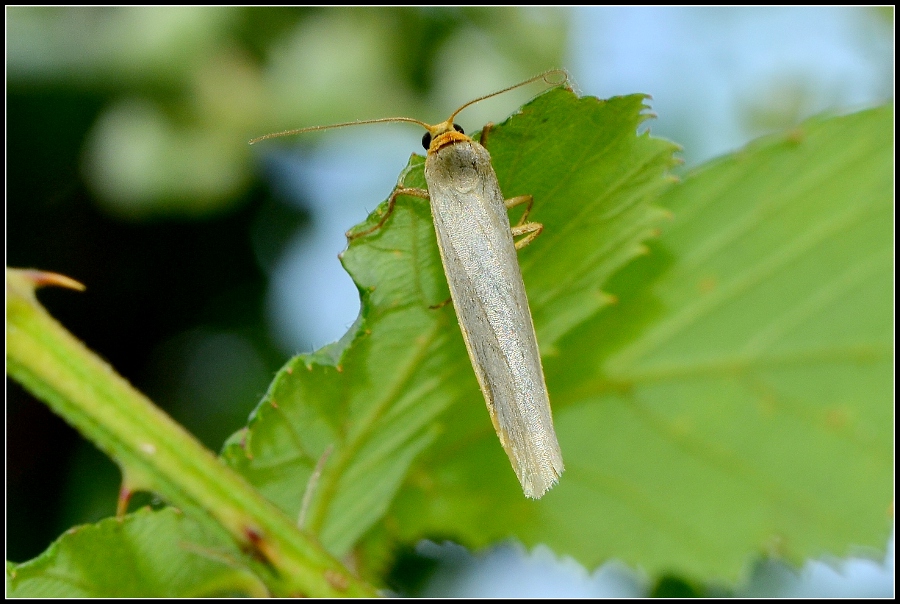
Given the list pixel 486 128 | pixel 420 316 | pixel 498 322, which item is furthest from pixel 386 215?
pixel 498 322

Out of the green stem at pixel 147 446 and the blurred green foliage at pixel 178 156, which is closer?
the green stem at pixel 147 446

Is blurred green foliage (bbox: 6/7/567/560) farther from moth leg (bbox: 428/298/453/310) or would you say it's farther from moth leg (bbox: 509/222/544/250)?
moth leg (bbox: 428/298/453/310)

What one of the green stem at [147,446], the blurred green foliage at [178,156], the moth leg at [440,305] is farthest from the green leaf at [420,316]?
the blurred green foliage at [178,156]

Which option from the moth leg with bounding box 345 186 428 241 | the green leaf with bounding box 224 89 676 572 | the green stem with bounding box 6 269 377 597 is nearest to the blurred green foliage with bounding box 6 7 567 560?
the green leaf with bounding box 224 89 676 572

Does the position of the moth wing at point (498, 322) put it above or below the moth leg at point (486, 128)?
below

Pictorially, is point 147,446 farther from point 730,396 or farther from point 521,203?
point 730,396

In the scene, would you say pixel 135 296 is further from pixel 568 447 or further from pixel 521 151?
pixel 521 151

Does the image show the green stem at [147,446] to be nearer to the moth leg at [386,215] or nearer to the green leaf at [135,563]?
the green leaf at [135,563]

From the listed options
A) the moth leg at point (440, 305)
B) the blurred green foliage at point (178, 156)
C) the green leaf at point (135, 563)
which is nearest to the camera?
the green leaf at point (135, 563)
